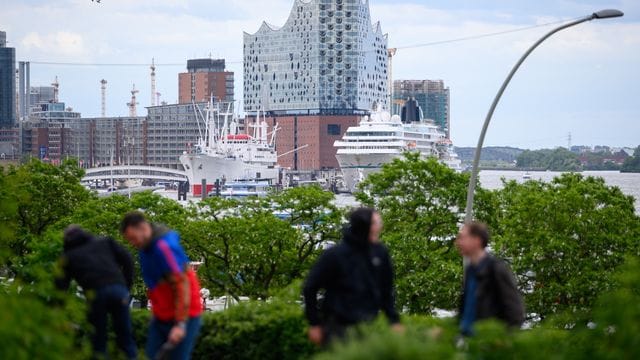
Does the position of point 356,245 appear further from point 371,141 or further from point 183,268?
point 371,141

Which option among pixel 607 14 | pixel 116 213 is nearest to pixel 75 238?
pixel 607 14

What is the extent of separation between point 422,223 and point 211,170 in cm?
14399

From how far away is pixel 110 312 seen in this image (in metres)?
11.5

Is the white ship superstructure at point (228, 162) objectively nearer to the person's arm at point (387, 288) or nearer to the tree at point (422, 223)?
the tree at point (422, 223)

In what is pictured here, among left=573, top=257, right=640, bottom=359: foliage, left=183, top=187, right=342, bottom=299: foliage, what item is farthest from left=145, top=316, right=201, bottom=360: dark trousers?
left=183, top=187, right=342, bottom=299: foliage

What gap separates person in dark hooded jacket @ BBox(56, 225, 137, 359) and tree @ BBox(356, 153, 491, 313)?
2264 centimetres

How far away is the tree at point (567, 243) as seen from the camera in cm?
3362

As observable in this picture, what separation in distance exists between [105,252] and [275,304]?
8.42ft

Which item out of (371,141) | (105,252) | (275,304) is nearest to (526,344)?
(105,252)

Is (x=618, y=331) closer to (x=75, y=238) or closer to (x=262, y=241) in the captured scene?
(x=75, y=238)

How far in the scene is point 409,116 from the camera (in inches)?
7495

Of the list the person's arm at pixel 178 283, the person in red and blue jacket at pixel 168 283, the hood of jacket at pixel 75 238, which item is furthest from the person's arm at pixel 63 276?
the person's arm at pixel 178 283

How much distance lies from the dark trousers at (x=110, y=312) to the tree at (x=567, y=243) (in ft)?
75.2

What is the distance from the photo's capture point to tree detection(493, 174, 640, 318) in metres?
33.6
